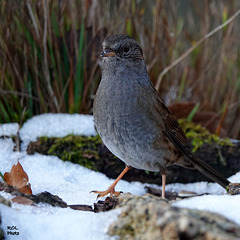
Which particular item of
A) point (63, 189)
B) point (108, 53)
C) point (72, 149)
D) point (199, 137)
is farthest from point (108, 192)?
point (199, 137)

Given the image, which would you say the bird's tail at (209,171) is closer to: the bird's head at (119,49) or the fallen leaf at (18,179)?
the bird's head at (119,49)

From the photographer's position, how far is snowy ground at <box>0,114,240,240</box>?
1704 mm

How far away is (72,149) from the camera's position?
3.41m

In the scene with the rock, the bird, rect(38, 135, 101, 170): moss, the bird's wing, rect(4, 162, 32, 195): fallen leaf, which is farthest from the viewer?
rect(38, 135, 101, 170): moss

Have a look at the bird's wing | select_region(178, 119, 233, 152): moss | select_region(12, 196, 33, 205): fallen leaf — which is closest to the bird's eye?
the bird's wing

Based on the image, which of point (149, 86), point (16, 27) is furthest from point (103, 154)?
point (16, 27)

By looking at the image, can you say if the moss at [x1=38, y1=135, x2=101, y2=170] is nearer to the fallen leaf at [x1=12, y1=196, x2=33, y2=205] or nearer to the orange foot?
the orange foot

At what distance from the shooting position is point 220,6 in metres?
4.51

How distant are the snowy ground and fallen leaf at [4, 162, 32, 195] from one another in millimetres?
134

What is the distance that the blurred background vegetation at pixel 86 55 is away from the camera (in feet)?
11.8

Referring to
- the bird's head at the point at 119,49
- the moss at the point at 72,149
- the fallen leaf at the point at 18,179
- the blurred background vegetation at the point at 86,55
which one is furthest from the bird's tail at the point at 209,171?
the fallen leaf at the point at 18,179

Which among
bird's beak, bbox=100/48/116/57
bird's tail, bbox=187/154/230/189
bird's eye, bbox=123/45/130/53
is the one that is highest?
bird's eye, bbox=123/45/130/53

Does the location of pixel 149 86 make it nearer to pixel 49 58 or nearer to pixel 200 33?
pixel 49 58

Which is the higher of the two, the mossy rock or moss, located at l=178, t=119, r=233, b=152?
moss, located at l=178, t=119, r=233, b=152
